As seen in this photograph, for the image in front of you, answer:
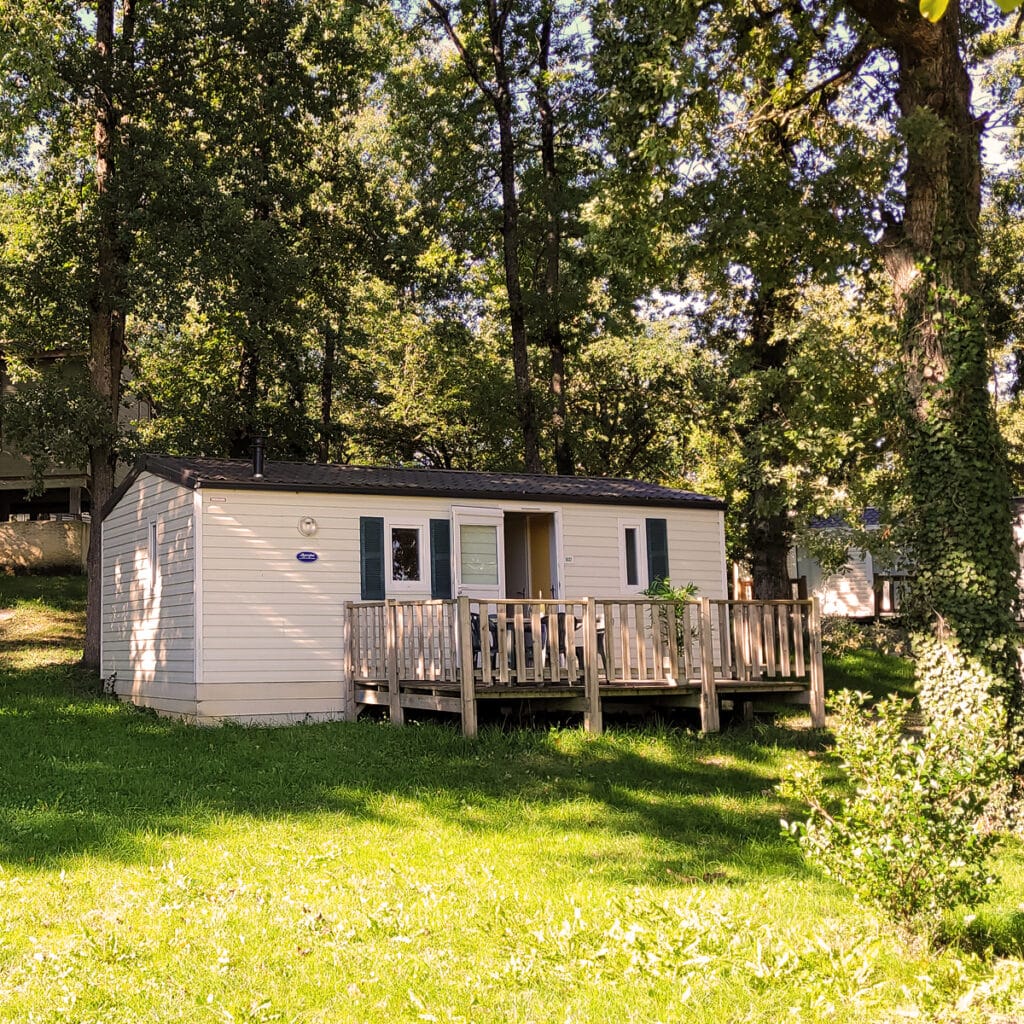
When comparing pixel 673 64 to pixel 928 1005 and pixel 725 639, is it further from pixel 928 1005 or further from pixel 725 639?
pixel 928 1005

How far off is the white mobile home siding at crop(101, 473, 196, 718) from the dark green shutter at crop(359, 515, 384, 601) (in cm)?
217

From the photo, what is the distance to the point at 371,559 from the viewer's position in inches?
566

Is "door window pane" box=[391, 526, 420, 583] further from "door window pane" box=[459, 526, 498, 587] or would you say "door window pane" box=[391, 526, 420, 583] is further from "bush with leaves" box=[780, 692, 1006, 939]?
"bush with leaves" box=[780, 692, 1006, 939]

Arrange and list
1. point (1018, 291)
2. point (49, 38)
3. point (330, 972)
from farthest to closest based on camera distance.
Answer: point (1018, 291) → point (49, 38) → point (330, 972)

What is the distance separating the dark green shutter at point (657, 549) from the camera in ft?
52.5

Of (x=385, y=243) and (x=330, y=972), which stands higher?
(x=385, y=243)

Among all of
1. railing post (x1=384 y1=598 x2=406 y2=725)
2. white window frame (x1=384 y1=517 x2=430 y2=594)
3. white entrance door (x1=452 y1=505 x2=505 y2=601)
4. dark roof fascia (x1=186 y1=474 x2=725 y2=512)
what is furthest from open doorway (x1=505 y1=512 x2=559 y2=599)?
railing post (x1=384 y1=598 x2=406 y2=725)

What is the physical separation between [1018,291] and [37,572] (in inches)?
899

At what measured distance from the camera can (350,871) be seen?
714 cm

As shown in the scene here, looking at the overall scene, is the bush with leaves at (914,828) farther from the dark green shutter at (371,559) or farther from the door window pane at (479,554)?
the door window pane at (479,554)

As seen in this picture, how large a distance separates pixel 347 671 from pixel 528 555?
153 inches

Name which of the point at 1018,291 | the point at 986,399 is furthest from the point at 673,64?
the point at 1018,291

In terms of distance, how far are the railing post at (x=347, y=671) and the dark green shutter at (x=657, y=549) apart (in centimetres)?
459

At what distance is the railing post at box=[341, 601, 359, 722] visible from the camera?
13805 mm
